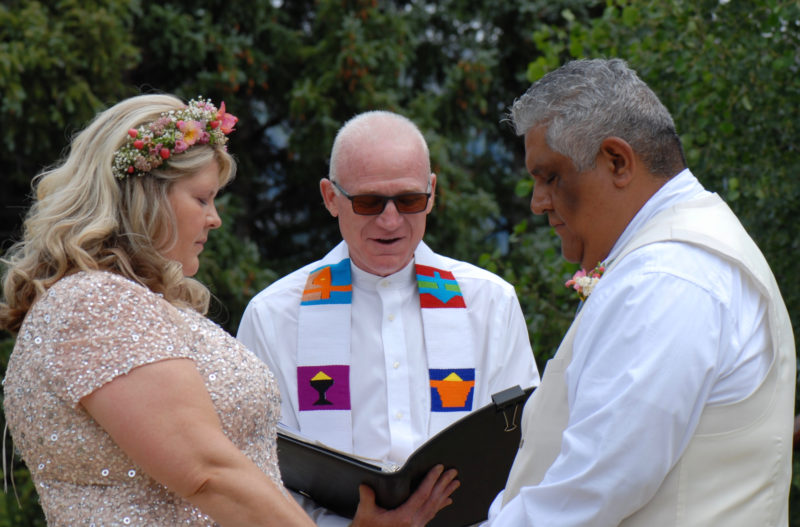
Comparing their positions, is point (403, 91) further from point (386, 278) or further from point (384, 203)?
point (384, 203)

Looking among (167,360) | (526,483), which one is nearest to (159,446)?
(167,360)

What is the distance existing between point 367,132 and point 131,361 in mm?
1588

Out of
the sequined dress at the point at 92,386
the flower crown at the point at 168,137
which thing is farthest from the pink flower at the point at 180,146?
the sequined dress at the point at 92,386

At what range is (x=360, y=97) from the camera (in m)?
7.31

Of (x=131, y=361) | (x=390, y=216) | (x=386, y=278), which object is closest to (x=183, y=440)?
(x=131, y=361)

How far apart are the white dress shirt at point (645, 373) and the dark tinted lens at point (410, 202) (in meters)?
1.50

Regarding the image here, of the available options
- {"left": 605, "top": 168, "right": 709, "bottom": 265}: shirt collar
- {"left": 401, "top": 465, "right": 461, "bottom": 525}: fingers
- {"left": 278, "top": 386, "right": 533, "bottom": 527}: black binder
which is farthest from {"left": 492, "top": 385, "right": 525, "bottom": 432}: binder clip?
{"left": 605, "top": 168, "right": 709, "bottom": 265}: shirt collar

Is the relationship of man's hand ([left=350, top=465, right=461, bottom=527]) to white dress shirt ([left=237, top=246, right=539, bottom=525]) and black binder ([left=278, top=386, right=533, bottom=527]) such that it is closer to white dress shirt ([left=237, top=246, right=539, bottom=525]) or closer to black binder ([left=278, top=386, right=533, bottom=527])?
black binder ([left=278, top=386, right=533, bottom=527])

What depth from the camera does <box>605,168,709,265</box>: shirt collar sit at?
2.07 metres

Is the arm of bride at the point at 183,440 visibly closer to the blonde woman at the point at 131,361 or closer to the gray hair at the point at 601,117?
the blonde woman at the point at 131,361

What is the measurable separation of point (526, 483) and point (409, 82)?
6727mm

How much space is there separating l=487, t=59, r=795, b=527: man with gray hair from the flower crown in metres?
0.98

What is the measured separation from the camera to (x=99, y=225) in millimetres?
2295

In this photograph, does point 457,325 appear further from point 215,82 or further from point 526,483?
point 215,82
